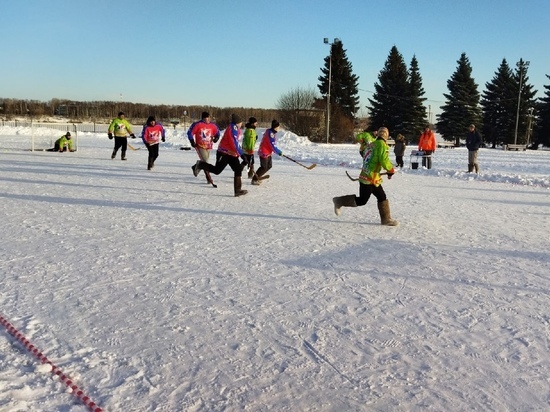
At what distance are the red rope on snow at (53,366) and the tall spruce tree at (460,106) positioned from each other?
5287 centimetres

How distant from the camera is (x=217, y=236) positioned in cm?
633

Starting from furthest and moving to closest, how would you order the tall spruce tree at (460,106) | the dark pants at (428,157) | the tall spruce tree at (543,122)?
the tall spruce tree at (460,106)
the tall spruce tree at (543,122)
the dark pants at (428,157)

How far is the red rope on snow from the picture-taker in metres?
2.53

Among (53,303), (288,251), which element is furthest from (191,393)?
(288,251)

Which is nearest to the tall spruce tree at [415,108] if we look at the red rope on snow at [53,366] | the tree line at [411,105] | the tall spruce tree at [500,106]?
the tree line at [411,105]

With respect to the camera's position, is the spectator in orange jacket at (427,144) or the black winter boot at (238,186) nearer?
the black winter boot at (238,186)

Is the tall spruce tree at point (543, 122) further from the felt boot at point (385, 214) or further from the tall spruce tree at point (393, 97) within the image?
the felt boot at point (385, 214)

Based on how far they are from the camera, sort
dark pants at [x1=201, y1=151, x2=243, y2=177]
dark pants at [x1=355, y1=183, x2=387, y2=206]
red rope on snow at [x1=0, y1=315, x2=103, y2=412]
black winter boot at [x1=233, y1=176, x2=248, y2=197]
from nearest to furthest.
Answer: red rope on snow at [x1=0, y1=315, x2=103, y2=412] < dark pants at [x1=355, y1=183, x2=387, y2=206] < dark pants at [x1=201, y1=151, x2=243, y2=177] < black winter boot at [x1=233, y1=176, x2=248, y2=197]

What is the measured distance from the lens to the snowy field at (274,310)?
2.70m

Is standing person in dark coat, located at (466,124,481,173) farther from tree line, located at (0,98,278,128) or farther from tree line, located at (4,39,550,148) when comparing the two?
tree line, located at (0,98,278,128)

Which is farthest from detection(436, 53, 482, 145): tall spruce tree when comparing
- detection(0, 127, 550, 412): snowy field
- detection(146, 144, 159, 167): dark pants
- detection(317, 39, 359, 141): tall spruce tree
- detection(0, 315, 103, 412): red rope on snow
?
detection(0, 315, 103, 412): red rope on snow

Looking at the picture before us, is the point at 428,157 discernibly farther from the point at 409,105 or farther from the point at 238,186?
the point at 409,105

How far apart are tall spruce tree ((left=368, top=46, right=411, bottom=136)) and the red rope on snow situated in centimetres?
5263

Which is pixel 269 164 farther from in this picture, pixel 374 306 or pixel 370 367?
pixel 370 367
